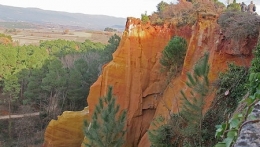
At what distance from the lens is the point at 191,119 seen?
400 inches

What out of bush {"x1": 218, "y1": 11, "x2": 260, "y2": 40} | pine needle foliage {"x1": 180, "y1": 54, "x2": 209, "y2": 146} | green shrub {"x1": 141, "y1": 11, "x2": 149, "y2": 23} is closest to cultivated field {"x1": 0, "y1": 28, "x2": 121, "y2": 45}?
green shrub {"x1": 141, "y1": 11, "x2": 149, "y2": 23}

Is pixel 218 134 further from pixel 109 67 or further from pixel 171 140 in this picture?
pixel 109 67

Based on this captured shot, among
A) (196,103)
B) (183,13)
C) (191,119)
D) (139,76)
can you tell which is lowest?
(139,76)

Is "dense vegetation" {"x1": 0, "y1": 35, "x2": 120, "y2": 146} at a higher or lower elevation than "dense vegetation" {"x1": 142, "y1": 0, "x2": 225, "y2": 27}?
A: lower

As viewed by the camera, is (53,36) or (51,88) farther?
(53,36)

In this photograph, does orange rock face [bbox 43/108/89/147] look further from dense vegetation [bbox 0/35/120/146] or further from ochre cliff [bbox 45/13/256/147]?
dense vegetation [bbox 0/35/120/146]

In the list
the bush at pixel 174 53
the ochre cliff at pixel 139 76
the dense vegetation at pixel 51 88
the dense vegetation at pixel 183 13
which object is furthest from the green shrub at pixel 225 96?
the dense vegetation at pixel 51 88

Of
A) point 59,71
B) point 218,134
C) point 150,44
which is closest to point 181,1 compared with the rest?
point 150,44

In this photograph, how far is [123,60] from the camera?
18.4 m

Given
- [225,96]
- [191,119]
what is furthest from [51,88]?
[191,119]

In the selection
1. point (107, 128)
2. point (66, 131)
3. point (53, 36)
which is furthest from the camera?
point (53, 36)

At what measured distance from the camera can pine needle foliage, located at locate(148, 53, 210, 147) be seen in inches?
381

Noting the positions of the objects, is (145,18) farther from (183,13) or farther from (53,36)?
(53,36)

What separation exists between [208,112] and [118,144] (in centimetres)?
411
